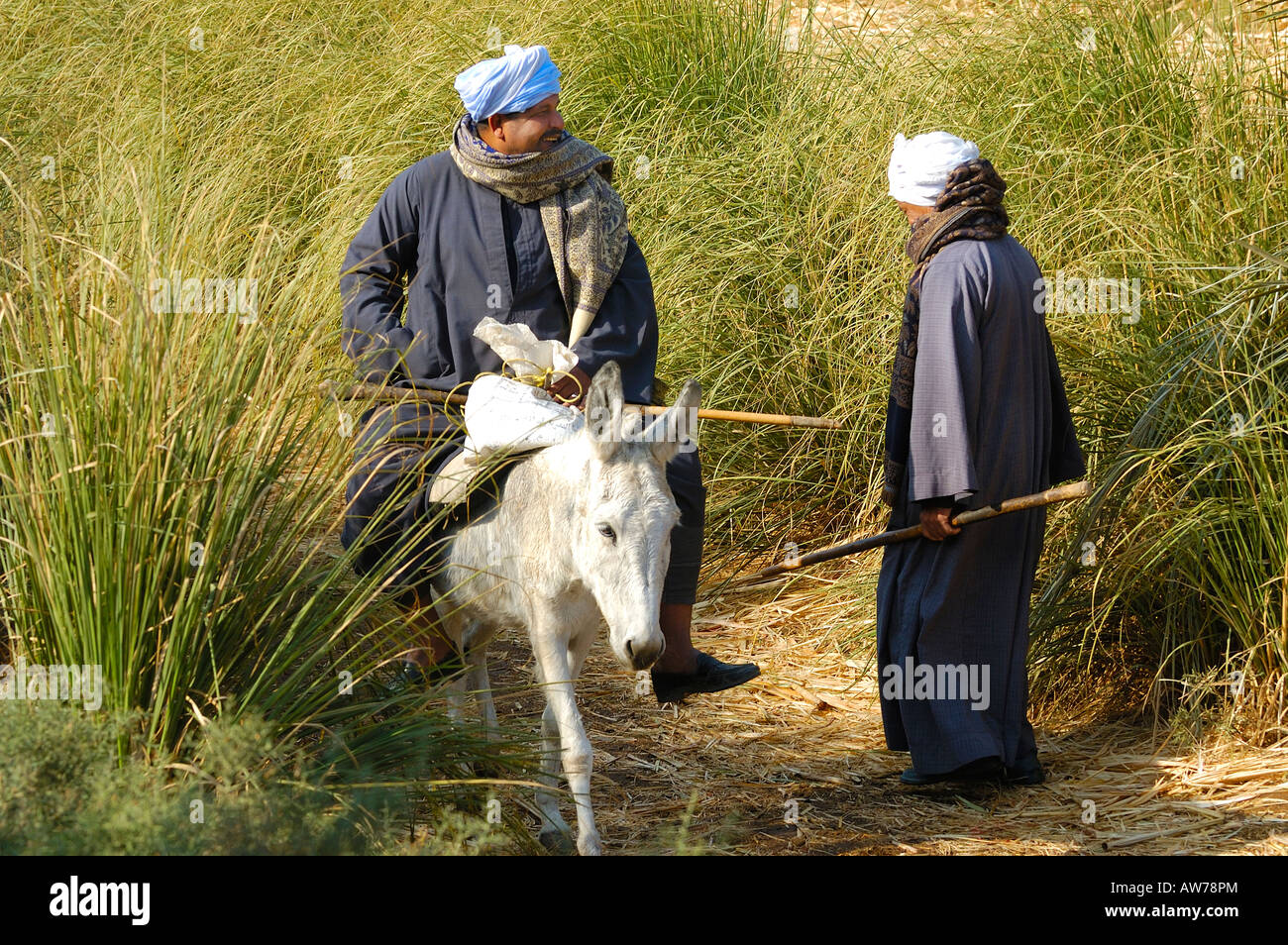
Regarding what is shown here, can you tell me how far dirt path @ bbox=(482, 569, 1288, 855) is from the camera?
166 inches

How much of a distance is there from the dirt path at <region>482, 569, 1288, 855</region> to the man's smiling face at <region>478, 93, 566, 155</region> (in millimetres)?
2077

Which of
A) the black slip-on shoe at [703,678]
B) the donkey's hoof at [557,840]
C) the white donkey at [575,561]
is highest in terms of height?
the white donkey at [575,561]

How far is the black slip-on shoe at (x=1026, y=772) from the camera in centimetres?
467

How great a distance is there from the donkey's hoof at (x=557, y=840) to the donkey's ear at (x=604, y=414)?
45.9 inches

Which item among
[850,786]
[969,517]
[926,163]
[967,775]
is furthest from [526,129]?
[967,775]

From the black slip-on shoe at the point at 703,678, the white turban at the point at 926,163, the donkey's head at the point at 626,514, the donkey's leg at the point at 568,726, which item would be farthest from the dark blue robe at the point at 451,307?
the white turban at the point at 926,163

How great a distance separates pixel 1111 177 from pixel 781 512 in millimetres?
2127

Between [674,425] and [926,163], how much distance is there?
165 centimetres

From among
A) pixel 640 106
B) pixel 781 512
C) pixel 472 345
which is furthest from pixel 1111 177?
pixel 472 345

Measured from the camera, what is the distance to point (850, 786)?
15.7 feet

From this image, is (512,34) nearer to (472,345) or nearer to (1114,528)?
(472,345)

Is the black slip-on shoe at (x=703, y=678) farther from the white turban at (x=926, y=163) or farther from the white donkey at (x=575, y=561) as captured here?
the white turban at (x=926, y=163)
